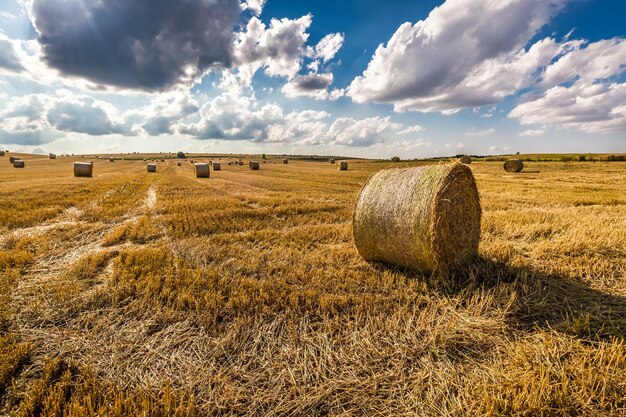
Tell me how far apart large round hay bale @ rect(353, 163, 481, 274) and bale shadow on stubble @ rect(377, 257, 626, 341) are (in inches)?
14.1

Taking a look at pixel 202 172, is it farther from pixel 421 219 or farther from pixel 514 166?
pixel 514 166

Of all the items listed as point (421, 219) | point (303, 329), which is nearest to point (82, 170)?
point (303, 329)

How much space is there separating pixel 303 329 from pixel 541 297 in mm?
3558

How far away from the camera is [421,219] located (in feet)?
18.1

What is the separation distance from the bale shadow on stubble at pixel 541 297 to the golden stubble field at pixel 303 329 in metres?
0.03

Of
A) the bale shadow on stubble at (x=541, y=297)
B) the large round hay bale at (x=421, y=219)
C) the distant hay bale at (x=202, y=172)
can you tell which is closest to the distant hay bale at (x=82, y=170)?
the distant hay bale at (x=202, y=172)

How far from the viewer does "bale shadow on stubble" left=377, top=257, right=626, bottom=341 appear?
395 cm

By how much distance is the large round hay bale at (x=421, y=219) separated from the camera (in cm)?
546

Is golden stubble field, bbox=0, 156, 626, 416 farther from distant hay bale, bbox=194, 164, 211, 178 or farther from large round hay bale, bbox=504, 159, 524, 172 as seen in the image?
large round hay bale, bbox=504, 159, 524, 172

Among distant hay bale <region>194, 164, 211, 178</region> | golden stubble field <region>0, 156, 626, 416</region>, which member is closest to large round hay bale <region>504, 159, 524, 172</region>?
golden stubble field <region>0, 156, 626, 416</region>

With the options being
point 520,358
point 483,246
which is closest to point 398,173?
point 483,246

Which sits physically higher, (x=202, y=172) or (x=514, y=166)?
(x=514, y=166)

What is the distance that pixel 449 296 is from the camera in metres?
4.90

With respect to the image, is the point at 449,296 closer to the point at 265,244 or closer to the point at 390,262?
the point at 390,262
